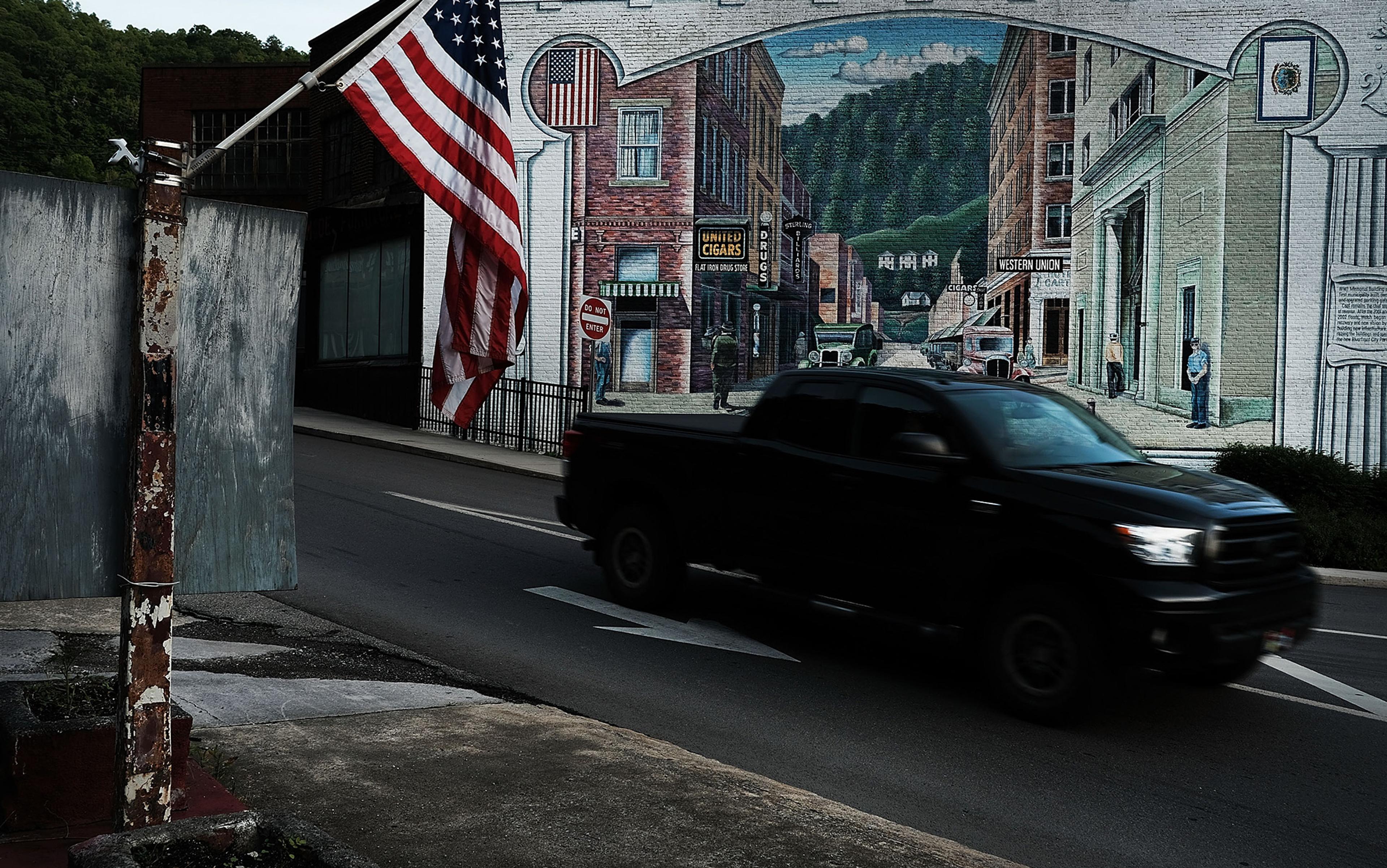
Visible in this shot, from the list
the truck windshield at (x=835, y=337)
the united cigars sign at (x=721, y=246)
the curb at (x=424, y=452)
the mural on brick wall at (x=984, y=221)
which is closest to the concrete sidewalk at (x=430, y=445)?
the curb at (x=424, y=452)

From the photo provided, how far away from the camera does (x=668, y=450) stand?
8.71 meters

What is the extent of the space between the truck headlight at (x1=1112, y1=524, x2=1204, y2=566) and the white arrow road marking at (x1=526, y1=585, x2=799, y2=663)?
247cm

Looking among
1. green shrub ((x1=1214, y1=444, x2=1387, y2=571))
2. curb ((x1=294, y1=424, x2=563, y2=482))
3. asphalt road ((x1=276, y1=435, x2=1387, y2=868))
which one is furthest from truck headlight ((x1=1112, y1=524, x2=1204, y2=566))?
curb ((x1=294, y1=424, x2=563, y2=482))

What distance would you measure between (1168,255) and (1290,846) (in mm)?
20403

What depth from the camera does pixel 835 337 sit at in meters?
25.0

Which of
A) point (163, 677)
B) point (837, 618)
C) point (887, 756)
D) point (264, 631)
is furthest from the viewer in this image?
point (264, 631)

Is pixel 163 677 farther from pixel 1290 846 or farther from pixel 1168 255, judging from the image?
pixel 1168 255

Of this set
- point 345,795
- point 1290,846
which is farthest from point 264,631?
point 1290,846

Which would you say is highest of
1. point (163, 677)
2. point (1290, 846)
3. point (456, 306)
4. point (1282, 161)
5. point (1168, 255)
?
point (1282, 161)

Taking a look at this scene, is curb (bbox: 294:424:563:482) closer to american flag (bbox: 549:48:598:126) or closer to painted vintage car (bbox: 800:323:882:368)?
painted vintage car (bbox: 800:323:882:368)

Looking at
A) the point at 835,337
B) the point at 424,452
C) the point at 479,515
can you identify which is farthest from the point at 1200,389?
the point at 479,515

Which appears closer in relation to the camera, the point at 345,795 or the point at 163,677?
the point at 163,677

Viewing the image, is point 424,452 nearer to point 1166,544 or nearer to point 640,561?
point 640,561

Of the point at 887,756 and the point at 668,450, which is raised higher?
the point at 668,450
